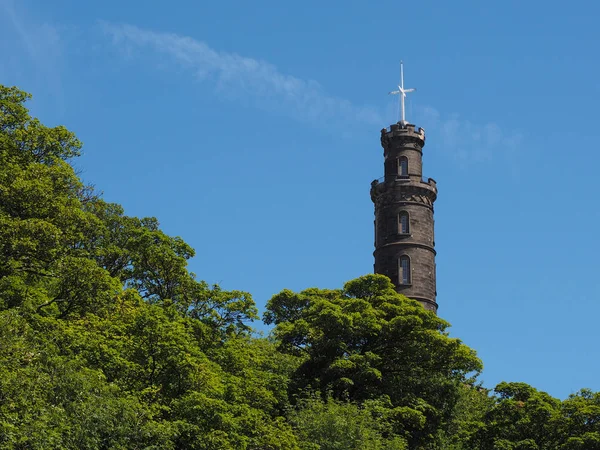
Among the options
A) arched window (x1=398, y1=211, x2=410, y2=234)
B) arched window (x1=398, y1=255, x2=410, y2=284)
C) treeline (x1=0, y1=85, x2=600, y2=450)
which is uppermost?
arched window (x1=398, y1=211, x2=410, y2=234)

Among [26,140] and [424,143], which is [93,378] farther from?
[424,143]

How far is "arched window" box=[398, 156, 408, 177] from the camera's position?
73125 mm

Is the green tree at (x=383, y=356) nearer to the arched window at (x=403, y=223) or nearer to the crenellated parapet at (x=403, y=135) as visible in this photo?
the arched window at (x=403, y=223)

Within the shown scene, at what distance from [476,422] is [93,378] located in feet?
62.6

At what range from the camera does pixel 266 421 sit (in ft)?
124

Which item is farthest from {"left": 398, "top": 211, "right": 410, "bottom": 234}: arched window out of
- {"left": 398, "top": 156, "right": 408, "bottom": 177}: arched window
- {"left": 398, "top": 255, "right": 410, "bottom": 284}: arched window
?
{"left": 398, "top": 156, "right": 408, "bottom": 177}: arched window

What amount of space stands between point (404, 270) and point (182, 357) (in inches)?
1472

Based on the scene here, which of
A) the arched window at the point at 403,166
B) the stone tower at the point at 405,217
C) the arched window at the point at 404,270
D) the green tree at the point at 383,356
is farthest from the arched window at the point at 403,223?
the green tree at the point at 383,356

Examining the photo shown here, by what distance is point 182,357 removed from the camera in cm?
3316

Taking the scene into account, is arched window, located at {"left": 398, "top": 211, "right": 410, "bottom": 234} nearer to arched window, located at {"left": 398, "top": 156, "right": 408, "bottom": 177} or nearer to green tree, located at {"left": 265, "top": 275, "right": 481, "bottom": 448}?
arched window, located at {"left": 398, "top": 156, "right": 408, "bottom": 177}

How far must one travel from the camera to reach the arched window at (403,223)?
70250 mm

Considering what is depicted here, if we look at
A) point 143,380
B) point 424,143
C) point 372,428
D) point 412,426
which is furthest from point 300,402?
point 424,143

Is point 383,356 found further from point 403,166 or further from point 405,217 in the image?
point 403,166

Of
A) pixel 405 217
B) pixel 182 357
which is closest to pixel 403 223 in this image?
pixel 405 217
